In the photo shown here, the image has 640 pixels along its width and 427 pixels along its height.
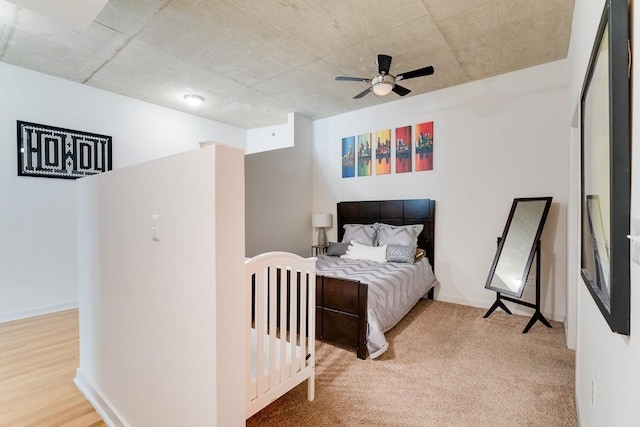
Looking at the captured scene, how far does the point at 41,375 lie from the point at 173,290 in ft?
6.33

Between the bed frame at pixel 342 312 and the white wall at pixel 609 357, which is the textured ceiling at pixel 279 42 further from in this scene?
the bed frame at pixel 342 312

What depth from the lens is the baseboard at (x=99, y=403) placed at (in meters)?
1.71

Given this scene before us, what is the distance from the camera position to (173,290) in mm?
1313

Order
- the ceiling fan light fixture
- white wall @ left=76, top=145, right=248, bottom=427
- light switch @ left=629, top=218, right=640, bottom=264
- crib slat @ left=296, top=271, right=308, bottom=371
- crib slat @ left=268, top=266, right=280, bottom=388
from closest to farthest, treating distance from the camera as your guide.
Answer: light switch @ left=629, top=218, right=640, bottom=264, white wall @ left=76, top=145, right=248, bottom=427, crib slat @ left=268, top=266, right=280, bottom=388, crib slat @ left=296, top=271, right=308, bottom=371, the ceiling fan light fixture

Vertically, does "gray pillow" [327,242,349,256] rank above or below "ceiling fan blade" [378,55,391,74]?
below

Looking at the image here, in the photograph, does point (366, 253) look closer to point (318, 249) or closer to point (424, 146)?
point (318, 249)

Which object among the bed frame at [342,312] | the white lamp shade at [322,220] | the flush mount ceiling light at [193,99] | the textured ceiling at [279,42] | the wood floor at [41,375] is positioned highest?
the textured ceiling at [279,42]

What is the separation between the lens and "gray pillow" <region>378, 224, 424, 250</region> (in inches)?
147

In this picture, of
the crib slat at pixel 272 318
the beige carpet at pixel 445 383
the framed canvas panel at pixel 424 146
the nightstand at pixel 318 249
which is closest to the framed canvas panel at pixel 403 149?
the framed canvas panel at pixel 424 146

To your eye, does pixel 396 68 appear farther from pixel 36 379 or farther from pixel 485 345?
pixel 36 379

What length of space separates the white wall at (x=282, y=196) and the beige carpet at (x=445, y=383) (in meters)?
2.16

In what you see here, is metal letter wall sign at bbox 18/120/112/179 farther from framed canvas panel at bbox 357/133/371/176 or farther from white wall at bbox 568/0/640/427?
white wall at bbox 568/0/640/427

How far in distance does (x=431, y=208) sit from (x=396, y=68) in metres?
1.78

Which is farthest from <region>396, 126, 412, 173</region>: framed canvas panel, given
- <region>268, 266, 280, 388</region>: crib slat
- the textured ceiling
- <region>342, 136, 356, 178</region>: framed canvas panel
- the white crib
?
<region>268, 266, 280, 388</region>: crib slat
